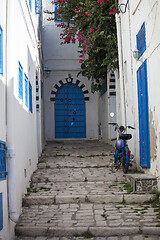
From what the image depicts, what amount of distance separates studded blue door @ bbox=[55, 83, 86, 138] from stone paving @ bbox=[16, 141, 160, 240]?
642 centimetres

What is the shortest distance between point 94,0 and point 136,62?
11.8 ft

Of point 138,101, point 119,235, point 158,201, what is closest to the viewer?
point 119,235

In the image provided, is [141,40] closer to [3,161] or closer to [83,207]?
[83,207]

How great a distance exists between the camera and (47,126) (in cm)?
1452

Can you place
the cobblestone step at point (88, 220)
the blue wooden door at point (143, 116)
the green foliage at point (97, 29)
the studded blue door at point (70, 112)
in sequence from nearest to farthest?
the cobblestone step at point (88, 220) → the blue wooden door at point (143, 116) → the green foliage at point (97, 29) → the studded blue door at point (70, 112)

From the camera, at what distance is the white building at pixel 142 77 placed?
5.38 metres

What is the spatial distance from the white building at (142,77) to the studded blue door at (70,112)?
631cm

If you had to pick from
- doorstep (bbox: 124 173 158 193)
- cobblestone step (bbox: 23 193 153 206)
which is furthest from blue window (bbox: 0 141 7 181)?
doorstep (bbox: 124 173 158 193)

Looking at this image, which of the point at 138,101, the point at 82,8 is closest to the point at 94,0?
the point at 82,8

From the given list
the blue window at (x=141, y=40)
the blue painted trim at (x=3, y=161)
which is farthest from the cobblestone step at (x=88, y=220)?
the blue window at (x=141, y=40)

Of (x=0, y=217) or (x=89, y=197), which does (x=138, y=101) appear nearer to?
(x=89, y=197)

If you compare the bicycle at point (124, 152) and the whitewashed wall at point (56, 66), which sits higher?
the whitewashed wall at point (56, 66)

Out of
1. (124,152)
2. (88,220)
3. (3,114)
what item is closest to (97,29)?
(124,152)

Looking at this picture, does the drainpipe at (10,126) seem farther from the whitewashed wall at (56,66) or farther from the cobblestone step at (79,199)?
the whitewashed wall at (56,66)
